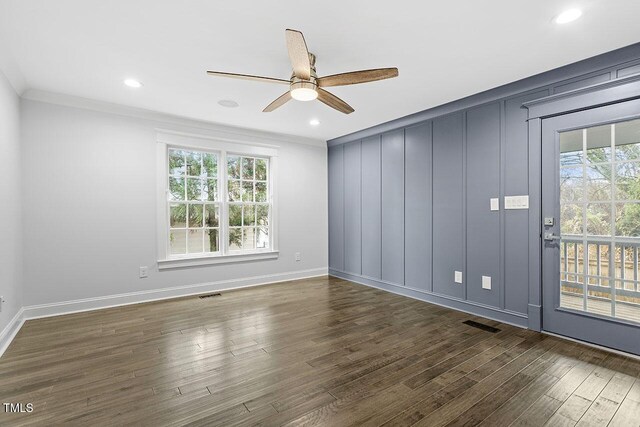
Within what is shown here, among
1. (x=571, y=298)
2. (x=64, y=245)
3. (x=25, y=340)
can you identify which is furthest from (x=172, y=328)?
(x=571, y=298)

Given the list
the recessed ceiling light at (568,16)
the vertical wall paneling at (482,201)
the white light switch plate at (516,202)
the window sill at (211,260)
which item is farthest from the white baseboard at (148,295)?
the recessed ceiling light at (568,16)

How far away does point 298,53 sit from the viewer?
6.82 ft

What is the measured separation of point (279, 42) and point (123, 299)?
12.0 feet

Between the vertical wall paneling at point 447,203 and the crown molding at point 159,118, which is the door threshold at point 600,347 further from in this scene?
the crown molding at point 159,118

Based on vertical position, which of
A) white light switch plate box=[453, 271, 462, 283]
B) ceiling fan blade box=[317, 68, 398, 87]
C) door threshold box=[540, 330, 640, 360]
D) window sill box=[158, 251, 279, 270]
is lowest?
door threshold box=[540, 330, 640, 360]

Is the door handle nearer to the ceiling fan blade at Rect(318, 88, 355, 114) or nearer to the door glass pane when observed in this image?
the door glass pane

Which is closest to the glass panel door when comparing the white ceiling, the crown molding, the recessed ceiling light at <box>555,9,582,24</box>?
the white ceiling

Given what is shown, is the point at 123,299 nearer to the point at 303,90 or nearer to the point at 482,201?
the point at 303,90

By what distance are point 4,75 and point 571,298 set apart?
5725 millimetres

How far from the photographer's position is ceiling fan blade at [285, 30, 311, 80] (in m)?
1.88

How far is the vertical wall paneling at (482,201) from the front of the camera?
11.1ft

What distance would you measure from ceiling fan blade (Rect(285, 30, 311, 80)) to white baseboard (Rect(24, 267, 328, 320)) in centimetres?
344

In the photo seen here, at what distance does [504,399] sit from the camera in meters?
1.92

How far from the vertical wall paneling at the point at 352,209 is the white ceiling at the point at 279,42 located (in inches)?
72.1
